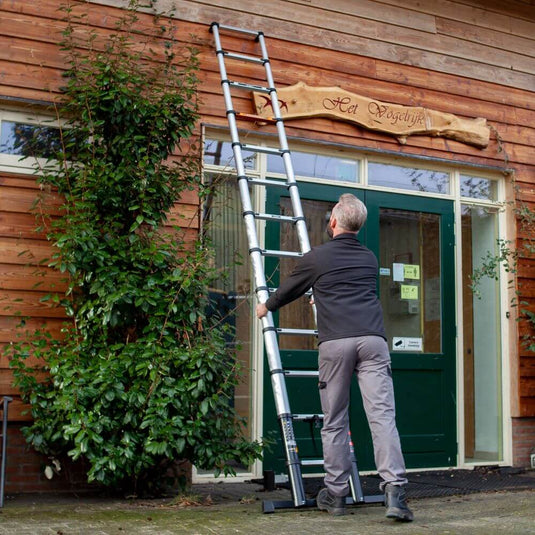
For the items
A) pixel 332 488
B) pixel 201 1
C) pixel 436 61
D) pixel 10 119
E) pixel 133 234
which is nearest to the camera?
pixel 332 488

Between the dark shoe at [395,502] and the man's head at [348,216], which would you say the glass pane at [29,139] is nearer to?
the man's head at [348,216]

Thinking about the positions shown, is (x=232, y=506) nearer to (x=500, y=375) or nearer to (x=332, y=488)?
(x=332, y=488)

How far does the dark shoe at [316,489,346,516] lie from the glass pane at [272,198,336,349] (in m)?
2.08

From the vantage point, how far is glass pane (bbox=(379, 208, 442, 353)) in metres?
7.23

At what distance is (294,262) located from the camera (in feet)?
22.6

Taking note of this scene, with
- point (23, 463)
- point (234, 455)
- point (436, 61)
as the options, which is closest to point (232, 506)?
point (234, 455)

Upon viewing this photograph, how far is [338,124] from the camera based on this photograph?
6965 millimetres

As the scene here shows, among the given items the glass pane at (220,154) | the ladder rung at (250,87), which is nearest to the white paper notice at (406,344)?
the glass pane at (220,154)

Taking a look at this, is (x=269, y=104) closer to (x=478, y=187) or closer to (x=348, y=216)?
(x=348, y=216)

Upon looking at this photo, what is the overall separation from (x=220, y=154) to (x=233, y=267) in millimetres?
923

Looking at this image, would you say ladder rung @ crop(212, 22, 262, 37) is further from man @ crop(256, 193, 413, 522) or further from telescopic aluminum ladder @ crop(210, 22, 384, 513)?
man @ crop(256, 193, 413, 522)

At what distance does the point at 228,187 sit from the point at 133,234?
4.70 feet

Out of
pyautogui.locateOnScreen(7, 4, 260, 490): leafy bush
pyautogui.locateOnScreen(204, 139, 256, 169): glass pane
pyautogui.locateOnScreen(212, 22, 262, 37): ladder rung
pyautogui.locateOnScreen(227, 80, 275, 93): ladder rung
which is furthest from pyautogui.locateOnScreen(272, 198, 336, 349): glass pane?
pyautogui.locateOnScreen(212, 22, 262, 37): ladder rung

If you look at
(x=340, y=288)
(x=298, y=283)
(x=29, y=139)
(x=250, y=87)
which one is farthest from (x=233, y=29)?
(x=340, y=288)
